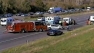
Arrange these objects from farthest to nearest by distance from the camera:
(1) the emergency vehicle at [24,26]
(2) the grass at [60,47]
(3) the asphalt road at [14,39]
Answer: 1. (1) the emergency vehicle at [24,26]
2. (3) the asphalt road at [14,39]
3. (2) the grass at [60,47]

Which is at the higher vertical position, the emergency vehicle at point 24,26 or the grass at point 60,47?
the emergency vehicle at point 24,26

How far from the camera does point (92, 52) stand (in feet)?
77.0

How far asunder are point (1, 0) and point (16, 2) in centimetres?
1300

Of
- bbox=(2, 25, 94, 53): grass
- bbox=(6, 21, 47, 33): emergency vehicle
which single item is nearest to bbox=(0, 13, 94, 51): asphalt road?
bbox=(6, 21, 47, 33): emergency vehicle

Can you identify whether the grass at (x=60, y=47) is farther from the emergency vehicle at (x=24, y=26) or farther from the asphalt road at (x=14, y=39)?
the emergency vehicle at (x=24, y=26)

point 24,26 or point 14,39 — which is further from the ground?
point 24,26

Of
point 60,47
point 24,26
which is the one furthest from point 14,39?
point 60,47

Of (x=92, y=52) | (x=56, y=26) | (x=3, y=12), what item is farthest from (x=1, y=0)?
(x=92, y=52)

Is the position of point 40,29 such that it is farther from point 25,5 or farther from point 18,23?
point 25,5

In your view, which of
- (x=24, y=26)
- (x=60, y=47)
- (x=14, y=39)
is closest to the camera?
(x=60, y=47)

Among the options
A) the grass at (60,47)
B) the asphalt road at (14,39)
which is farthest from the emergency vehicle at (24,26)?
the grass at (60,47)

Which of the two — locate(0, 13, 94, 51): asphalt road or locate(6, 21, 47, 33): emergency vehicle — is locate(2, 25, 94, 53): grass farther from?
locate(6, 21, 47, 33): emergency vehicle

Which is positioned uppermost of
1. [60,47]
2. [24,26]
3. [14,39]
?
[24,26]

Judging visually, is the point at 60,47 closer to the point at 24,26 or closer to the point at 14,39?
the point at 14,39
